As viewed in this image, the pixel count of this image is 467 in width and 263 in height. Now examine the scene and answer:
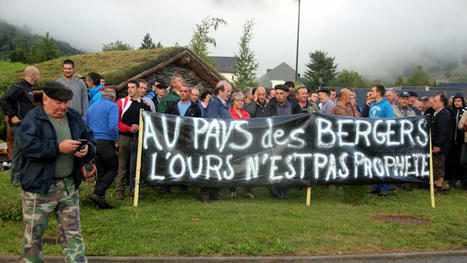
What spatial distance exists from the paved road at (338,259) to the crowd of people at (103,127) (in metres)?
0.93

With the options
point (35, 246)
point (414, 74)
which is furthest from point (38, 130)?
point (414, 74)

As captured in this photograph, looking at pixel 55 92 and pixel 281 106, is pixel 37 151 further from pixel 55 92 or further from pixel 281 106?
pixel 281 106

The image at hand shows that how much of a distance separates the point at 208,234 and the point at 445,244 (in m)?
3.17

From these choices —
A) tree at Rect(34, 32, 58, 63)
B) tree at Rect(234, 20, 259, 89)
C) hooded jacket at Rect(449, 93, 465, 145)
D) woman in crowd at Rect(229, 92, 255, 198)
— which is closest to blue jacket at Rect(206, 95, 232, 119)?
woman in crowd at Rect(229, 92, 255, 198)

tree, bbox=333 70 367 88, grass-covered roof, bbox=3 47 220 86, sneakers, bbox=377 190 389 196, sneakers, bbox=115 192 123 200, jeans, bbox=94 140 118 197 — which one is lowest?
sneakers, bbox=115 192 123 200

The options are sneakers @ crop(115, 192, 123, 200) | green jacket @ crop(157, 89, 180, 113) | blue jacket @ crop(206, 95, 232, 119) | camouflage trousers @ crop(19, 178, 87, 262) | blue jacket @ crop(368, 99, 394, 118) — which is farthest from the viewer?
green jacket @ crop(157, 89, 180, 113)

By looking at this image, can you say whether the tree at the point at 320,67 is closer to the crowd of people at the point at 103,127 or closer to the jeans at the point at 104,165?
the crowd of people at the point at 103,127

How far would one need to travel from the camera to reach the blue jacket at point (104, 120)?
7441 mm

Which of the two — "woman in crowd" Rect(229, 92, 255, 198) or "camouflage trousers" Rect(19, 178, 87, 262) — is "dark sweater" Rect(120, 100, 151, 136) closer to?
"woman in crowd" Rect(229, 92, 255, 198)

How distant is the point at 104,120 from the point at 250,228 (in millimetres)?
3051

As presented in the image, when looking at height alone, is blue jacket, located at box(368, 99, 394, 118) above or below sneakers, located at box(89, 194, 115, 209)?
above

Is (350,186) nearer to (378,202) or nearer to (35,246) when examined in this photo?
(378,202)

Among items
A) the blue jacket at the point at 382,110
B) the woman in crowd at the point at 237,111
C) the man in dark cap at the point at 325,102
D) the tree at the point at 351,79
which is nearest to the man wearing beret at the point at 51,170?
the woman in crowd at the point at 237,111

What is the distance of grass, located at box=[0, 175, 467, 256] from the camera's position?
548cm
